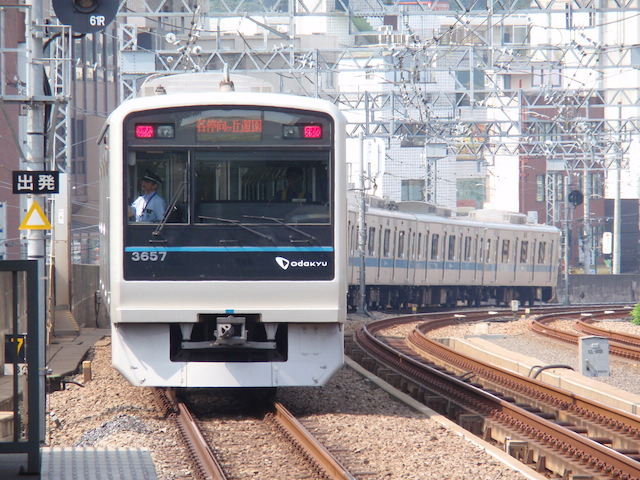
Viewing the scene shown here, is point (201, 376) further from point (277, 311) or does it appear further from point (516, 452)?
point (516, 452)

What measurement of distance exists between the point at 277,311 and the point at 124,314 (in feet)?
4.28

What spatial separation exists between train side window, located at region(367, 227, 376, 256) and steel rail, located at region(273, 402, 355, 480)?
18507 millimetres

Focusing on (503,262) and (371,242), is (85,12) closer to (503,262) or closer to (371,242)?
(371,242)

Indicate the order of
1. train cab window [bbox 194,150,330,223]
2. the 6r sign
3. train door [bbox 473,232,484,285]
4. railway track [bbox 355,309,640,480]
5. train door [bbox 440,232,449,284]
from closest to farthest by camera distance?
railway track [bbox 355,309,640,480]
train cab window [bbox 194,150,330,223]
the 6r sign
train door [bbox 440,232,449,284]
train door [bbox 473,232,484,285]

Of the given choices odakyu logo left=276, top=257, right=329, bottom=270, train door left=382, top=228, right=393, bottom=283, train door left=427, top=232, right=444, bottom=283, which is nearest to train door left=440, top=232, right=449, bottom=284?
train door left=427, top=232, right=444, bottom=283

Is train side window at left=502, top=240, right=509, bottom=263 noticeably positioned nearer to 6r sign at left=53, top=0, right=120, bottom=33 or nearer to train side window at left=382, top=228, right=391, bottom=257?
train side window at left=382, top=228, right=391, bottom=257

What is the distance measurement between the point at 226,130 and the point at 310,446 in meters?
3.02

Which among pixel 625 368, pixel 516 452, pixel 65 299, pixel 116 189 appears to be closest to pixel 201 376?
pixel 116 189

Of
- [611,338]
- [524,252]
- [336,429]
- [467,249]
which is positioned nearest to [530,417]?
[336,429]

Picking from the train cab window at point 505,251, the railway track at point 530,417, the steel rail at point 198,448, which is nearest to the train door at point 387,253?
the train cab window at point 505,251

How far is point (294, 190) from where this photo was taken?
9.73 m

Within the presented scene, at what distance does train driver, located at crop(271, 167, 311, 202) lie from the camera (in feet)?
31.8

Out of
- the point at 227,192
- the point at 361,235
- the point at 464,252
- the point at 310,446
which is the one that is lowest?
the point at 310,446

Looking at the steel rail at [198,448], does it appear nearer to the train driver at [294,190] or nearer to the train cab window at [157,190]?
the train cab window at [157,190]
